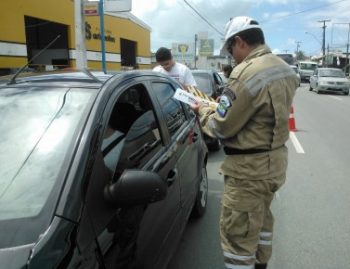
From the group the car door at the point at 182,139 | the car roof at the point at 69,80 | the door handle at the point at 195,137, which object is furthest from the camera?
the door handle at the point at 195,137

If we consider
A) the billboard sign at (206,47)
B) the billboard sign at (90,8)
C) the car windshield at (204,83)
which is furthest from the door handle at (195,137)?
the billboard sign at (206,47)

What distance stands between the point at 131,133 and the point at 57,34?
17.8 m

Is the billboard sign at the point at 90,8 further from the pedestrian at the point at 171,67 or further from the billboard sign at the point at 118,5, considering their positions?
the pedestrian at the point at 171,67

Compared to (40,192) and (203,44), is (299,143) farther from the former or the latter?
(203,44)

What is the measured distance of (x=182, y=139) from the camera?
4008 mm

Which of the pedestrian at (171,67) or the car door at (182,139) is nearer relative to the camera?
the car door at (182,139)

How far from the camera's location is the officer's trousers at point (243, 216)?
3000 millimetres

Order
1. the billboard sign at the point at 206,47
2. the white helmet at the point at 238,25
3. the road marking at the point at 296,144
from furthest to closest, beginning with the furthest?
the billboard sign at the point at 206,47 → the road marking at the point at 296,144 → the white helmet at the point at 238,25

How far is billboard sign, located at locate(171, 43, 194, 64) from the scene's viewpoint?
41.0m

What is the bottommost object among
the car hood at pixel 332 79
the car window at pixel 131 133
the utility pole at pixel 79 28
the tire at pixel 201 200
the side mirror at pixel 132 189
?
the tire at pixel 201 200

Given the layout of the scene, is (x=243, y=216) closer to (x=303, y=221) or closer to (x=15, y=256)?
(x=15, y=256)

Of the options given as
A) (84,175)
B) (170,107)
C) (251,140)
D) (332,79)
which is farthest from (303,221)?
(332,79)

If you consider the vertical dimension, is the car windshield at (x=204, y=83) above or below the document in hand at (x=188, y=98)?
below

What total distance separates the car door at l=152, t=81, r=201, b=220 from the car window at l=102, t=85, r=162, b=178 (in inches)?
11.5
